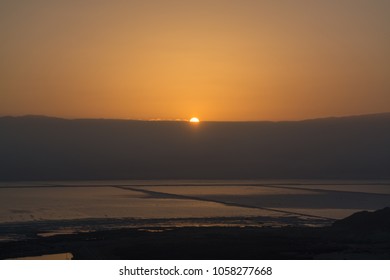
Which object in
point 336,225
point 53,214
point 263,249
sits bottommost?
point 263,249

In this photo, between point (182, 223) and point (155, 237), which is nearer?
point (155, 237)

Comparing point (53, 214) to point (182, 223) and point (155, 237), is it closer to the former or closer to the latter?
point (182, 223)

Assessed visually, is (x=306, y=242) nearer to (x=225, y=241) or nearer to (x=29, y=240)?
(x=225, y=241)

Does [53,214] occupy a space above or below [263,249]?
above

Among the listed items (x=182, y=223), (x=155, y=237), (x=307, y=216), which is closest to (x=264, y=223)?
(x=182, y=223)

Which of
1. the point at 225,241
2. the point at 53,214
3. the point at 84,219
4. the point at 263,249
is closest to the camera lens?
the point at 263,249

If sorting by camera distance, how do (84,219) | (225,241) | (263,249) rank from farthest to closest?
(84,219) → (225,241) → (263,249)
